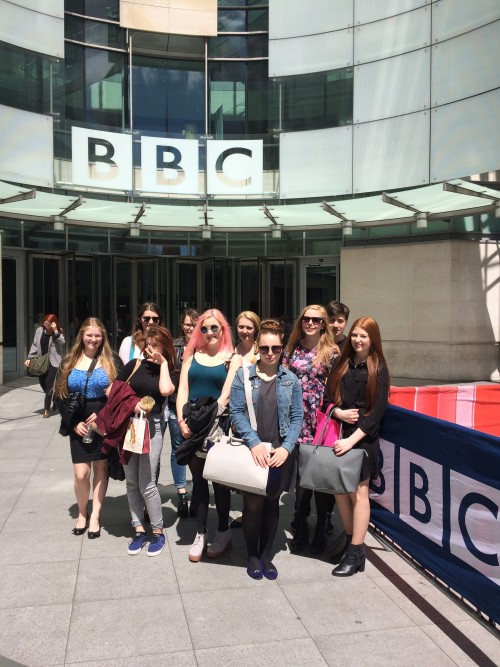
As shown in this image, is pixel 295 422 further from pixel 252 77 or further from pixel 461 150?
pixel 252 77

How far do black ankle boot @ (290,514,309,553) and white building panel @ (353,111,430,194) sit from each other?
1196cm

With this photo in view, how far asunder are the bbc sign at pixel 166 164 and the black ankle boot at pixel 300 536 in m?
12.6

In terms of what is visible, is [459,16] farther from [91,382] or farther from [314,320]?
[91,382]

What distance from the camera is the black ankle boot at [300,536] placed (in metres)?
4.60

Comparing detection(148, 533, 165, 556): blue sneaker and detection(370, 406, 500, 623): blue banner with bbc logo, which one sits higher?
detection(370, 406, 500, 623): blue banner with bbc logo

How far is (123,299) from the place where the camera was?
1694 cm

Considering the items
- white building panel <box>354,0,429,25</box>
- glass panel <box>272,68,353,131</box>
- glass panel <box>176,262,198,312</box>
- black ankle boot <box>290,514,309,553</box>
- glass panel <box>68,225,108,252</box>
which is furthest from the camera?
glass panel <box>176,262,198,312</box>

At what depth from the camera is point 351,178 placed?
615 inches

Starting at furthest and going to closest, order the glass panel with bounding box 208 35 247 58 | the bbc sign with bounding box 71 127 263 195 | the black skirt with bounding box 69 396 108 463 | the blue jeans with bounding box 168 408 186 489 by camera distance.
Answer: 1. the glass panel with bounding box 208 35 247 58
2. the bbc sign with bounding box 71 127 263 195
3. the blue jeans with bounding box 168 408 186 489
4. the black skirt with bounding box 69 396 108 463

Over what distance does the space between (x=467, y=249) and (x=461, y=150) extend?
236 centimetres

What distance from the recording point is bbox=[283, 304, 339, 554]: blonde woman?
452 cm

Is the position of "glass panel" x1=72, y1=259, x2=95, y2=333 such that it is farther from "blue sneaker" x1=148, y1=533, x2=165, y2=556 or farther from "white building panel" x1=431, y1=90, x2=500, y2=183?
"blue sneaker" x1=148, y1=533, x2=165, y2=556

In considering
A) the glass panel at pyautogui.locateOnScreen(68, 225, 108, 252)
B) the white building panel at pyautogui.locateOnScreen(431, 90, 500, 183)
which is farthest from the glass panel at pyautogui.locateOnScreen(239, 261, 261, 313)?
the white building panel at pyautogui.locateOnScreen(431, 90, 500, 183)

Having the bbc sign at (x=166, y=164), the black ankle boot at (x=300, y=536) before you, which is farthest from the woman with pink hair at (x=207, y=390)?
the bbc sign at (x=166, y=164)
